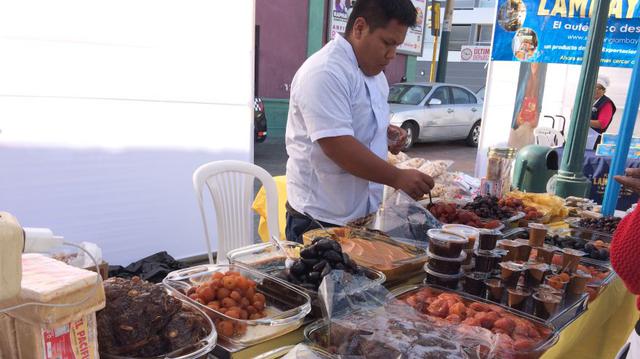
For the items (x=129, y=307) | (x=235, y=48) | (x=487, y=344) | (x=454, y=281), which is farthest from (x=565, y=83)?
(x=129, y=307)

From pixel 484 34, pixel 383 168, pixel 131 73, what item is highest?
pixel 484 34

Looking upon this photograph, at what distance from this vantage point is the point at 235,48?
3.75 meters

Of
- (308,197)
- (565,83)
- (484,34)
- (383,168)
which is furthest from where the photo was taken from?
(484,34)

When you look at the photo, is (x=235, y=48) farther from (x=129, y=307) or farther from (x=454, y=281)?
(x=129, y=307)

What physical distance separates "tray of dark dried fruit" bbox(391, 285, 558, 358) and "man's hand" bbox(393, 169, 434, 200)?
59 cm

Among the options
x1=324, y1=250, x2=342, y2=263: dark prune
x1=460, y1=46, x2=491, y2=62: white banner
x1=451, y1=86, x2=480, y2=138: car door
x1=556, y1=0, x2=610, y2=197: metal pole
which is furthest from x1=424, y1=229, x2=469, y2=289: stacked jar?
x1=460, y1=46, x2=491, y2=62: white banner

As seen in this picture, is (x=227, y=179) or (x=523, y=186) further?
(x=523, y=186)

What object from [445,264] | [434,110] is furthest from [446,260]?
[434,110]

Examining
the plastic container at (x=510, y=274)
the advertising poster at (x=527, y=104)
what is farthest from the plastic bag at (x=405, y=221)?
the advertising poster at (x=527, y=104)

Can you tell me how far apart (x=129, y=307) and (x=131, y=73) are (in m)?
2.71

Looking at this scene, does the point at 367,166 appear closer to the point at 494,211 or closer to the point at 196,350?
the point at 494,211

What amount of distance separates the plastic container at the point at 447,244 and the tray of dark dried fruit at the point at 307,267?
22 cm

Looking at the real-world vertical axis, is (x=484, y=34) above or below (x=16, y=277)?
above

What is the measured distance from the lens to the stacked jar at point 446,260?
1.55 meters
